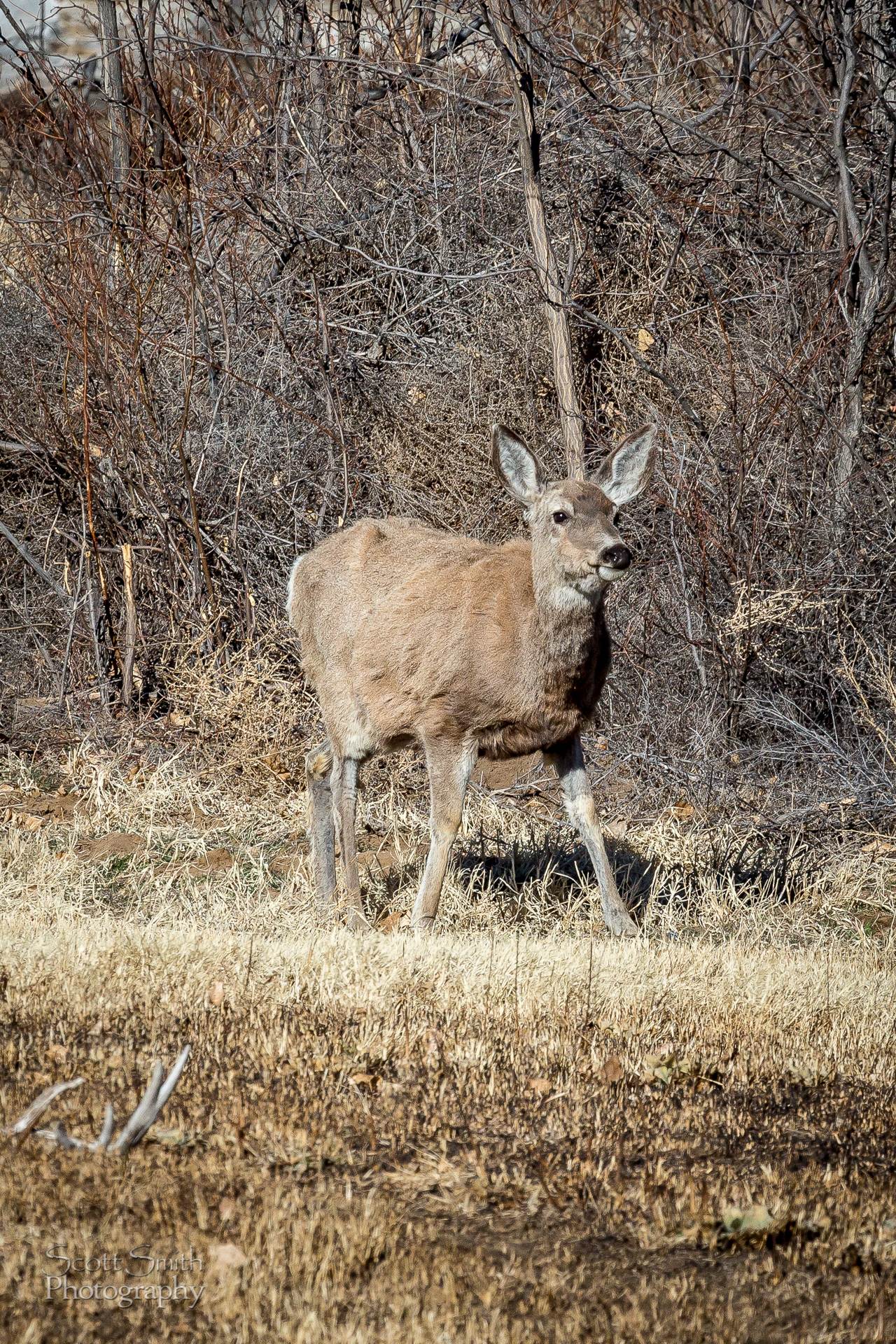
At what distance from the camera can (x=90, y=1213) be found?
3496 mm

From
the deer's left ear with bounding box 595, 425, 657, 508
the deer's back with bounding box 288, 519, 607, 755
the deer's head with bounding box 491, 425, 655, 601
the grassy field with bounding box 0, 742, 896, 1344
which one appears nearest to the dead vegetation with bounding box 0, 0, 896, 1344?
the grassy field with bounding box 0, 742, 896, 1344

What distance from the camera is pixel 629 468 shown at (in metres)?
7.11

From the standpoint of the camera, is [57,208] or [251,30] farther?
[251,30]

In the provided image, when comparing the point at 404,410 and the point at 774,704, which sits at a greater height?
the point at 404,410

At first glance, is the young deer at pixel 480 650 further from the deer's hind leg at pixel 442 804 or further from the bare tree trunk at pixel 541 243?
the bare tree trunk at pixel 541 243

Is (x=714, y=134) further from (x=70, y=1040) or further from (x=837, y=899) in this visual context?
(x=70, y=1040)

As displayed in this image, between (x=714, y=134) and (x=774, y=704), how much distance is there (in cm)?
497

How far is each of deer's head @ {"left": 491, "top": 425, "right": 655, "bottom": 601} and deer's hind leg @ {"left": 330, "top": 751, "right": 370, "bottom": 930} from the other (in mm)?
1533

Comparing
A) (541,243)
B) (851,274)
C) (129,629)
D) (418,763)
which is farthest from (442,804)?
(851,274)

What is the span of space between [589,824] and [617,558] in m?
1.41

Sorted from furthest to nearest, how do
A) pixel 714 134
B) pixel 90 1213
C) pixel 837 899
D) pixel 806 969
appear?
pixel 714 134 → pixel 837 899 → pixel 806 969 → pixel 90 1213

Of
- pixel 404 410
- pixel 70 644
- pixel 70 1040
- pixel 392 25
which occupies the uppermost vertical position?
pixel 392 25

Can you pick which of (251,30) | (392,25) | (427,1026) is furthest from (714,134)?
(427,1026)

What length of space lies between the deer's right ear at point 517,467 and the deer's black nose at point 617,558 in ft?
2.60
